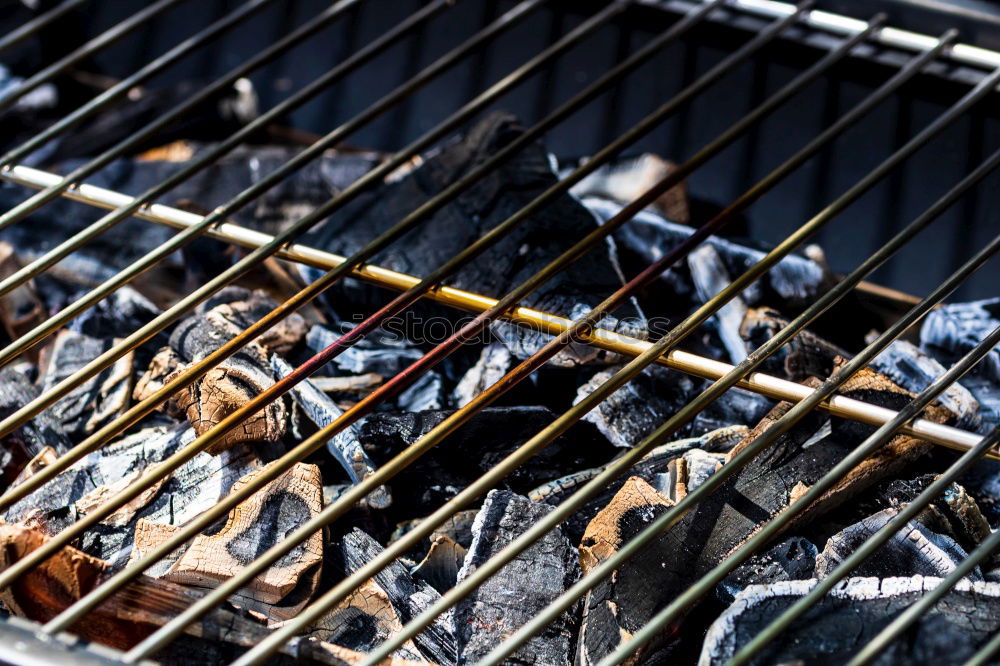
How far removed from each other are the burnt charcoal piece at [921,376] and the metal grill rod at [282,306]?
1.67 feet

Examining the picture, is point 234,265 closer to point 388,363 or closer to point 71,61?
point 388,363

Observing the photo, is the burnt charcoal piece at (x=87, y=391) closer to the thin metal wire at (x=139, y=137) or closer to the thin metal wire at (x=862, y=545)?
the thin metal wire at (x=139, y=137)

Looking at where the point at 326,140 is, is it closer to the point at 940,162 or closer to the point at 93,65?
the point at 940,162

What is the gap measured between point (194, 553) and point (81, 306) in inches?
11.0

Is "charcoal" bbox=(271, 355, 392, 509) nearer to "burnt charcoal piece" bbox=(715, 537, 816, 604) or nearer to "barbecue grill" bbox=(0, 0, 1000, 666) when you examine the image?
"barbecue grill" bbox=(0, 0, 1000, 666)

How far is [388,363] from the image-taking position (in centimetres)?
127

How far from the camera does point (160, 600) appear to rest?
0.86 metres

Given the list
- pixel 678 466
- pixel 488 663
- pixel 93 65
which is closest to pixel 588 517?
pixel 678 466

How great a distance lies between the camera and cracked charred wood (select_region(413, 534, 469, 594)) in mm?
1017

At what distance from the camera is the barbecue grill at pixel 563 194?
31.4 inches

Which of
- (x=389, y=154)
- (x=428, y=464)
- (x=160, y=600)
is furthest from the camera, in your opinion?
(x=389, y=154)

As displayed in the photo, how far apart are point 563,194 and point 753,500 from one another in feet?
1.59

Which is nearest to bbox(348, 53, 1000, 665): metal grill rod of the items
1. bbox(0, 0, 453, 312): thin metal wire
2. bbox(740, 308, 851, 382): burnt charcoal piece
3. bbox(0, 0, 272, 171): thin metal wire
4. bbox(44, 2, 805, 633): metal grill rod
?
bbox(44, 2, 805, 633): metal grill rod

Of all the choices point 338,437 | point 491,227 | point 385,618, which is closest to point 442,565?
point 385,618
